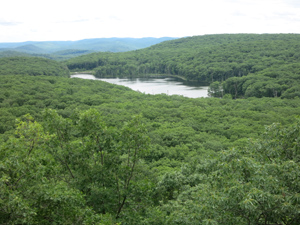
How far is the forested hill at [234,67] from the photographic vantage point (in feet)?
276

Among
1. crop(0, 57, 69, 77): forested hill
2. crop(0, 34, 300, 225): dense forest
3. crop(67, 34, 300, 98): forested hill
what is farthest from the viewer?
crop(0, 57, 69, 77): forested hill

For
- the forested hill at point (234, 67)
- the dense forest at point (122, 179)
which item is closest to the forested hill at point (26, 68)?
the forested hill at point (234, 67)

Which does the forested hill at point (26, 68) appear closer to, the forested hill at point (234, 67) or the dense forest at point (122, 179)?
the forested hill at point (234, 67)

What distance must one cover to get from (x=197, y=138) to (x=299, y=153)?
28.1 m

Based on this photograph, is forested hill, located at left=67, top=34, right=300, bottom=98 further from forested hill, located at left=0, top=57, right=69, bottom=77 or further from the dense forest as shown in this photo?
the dense forest

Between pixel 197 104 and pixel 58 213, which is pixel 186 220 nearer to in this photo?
pixel 58 213

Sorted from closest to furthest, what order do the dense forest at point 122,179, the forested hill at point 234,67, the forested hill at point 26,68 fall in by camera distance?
the dense forest at point 122,179 → the forested hill at point 234,67 → the forested hill at point 26,68

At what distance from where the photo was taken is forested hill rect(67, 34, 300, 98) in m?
84.2

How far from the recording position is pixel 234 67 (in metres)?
126

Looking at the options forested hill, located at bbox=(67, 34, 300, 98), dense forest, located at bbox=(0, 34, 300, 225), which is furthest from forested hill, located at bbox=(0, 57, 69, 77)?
dense forest, located at bbox=(0, 34, 300, 225)

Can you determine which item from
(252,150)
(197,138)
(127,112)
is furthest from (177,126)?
(252,150)

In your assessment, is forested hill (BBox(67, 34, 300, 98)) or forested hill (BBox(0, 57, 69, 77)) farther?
forested hill (BBox(0, 57, 69, 77))

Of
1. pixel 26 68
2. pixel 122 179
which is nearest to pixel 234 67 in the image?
pixel 26 68

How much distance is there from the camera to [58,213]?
357 inches
